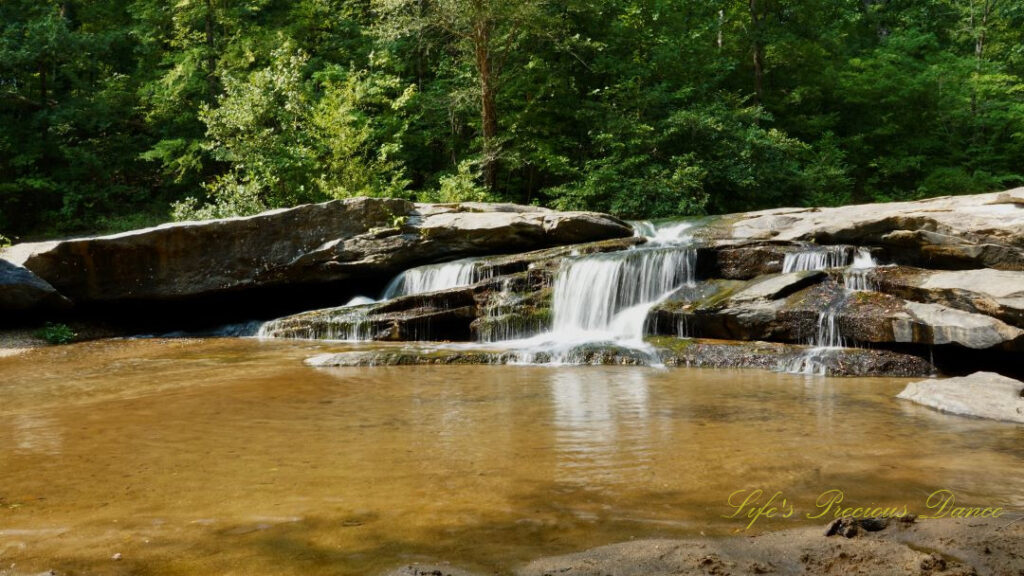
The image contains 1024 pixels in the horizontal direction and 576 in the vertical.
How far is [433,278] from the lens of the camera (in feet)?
44.1

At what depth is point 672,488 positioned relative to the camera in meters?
3.87

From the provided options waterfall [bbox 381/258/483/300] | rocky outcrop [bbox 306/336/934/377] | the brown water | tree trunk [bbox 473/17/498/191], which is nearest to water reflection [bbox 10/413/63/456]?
the brown water

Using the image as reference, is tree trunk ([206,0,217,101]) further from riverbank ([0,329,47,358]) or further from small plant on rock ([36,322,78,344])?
riverbank ([0,329,47,358])

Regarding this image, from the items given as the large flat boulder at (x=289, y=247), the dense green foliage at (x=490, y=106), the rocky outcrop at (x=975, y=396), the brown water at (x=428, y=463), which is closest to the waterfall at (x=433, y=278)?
the large flat boulder at (x=289, y=247)

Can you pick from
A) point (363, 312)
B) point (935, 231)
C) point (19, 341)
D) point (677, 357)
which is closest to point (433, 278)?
point (363, 312)

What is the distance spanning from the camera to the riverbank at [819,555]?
2525 millimetres

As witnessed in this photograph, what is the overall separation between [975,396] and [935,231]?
4.94 metres

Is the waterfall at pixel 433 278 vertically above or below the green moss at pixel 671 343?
above

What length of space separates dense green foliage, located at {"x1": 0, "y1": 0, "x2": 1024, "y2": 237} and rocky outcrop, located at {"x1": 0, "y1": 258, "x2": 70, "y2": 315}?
5116mm

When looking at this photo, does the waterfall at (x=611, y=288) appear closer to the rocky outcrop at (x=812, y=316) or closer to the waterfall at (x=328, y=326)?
the rocky outcrop at (x=812, y=316)

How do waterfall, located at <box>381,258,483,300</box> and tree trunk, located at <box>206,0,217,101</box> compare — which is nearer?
waterfall, located at <box>381,258,483,300</box>

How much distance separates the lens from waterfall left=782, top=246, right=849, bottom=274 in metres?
11.0

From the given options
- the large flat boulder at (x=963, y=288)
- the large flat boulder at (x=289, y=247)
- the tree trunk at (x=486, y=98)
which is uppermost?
the tree trunk at (x=486, y=98)

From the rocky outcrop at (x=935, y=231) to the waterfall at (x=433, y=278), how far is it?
469 cm
